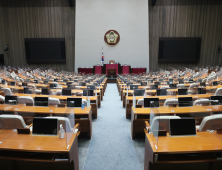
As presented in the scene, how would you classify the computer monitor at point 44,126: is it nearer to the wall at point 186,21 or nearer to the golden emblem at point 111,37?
the golden emblem at point 111,37

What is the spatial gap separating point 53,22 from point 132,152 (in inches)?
660

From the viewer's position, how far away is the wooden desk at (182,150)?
5.49 feet

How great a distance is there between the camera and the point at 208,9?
16109mm

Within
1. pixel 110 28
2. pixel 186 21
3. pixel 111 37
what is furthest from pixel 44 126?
pixel 186 21

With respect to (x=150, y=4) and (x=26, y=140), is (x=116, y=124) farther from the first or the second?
(x=150, y=4)

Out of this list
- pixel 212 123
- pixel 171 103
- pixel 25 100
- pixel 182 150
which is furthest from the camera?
pixel 25 100

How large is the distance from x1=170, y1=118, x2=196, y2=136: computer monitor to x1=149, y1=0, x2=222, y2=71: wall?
15.4m

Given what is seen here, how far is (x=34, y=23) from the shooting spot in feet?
53.4

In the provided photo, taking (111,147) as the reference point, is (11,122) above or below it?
above

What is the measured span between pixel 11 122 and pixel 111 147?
1.77 metres

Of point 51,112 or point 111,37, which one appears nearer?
point 51,112

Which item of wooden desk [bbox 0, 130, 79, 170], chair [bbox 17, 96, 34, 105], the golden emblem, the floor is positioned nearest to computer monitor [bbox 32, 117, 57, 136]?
wooden desk [bbox 0, 130, 79, 170]

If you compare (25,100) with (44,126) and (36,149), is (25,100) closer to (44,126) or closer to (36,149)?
(44,126)

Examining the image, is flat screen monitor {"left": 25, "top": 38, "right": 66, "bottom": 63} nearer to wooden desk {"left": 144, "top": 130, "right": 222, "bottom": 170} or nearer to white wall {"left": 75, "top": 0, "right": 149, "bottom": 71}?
white wall {"left": 75, "top": 0, "right": 149, "bottom": 71}
